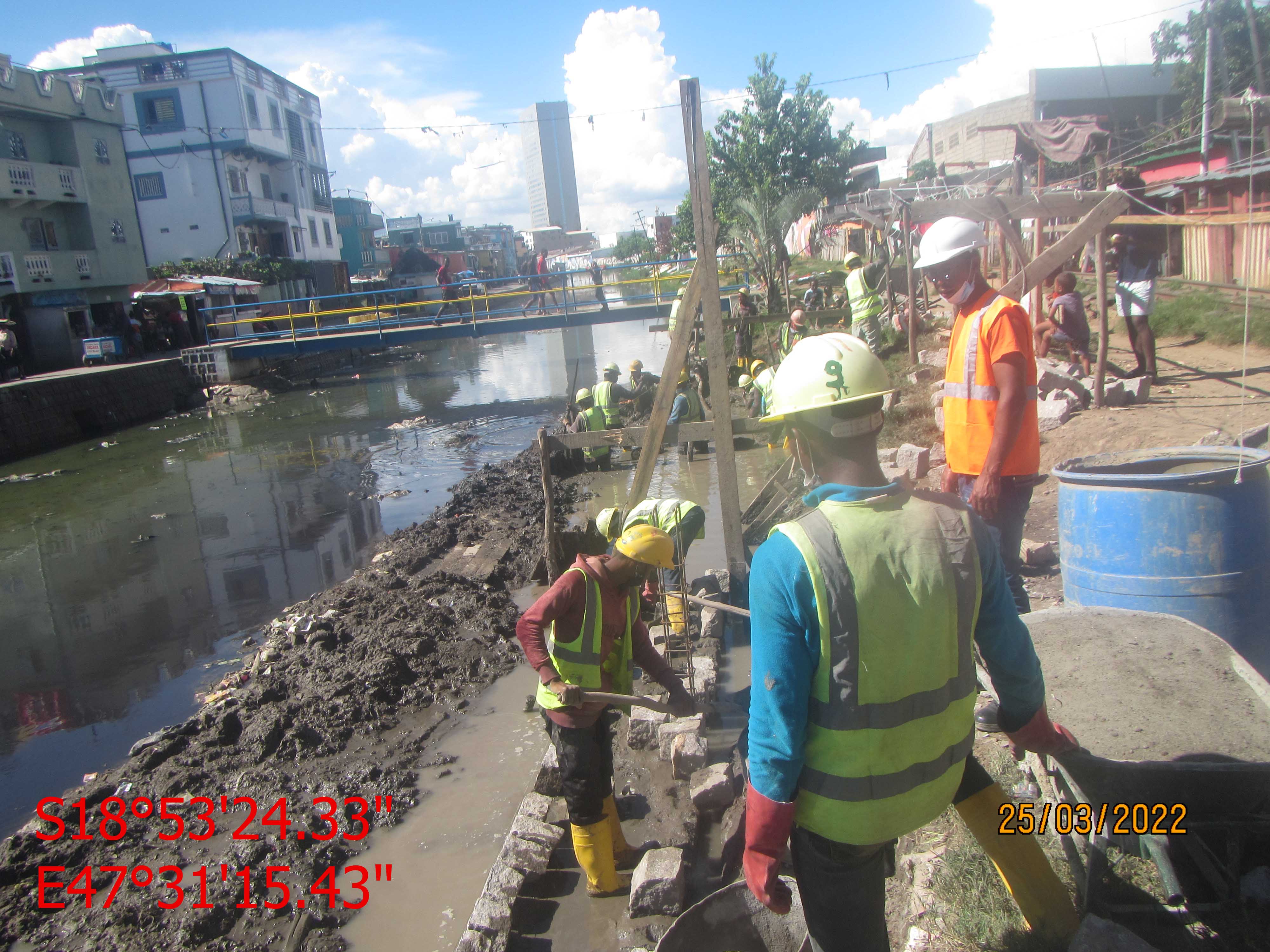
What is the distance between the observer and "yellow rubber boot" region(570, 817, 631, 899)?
10.9 ft

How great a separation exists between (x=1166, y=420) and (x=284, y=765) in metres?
7.23

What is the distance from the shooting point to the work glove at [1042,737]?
1.92 m

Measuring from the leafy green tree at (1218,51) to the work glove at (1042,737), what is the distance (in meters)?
25.1

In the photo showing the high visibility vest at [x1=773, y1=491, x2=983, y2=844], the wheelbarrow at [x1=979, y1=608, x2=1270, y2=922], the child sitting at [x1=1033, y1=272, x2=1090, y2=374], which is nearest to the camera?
the high visibility vest at [x1=773, y1=491, x2=983, y2=844]

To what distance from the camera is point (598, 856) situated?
3.34 metres

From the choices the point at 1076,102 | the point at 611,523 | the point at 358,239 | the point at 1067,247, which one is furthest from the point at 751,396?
the point at 358,239

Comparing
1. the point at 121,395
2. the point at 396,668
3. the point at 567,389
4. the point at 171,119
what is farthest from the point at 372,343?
the point at 171,119

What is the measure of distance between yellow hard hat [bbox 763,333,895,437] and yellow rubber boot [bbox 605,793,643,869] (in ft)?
7.67

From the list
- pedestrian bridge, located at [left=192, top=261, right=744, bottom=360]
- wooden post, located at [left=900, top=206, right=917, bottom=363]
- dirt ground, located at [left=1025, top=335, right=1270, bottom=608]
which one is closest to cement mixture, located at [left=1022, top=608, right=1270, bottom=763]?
dirt ground, located at [left=1025, top=335, right=1270, bottom=608]

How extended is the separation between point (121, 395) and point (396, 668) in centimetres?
2067

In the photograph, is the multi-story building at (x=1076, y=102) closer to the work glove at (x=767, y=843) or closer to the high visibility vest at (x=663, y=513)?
the high visibility vest at (x=663, y=513)

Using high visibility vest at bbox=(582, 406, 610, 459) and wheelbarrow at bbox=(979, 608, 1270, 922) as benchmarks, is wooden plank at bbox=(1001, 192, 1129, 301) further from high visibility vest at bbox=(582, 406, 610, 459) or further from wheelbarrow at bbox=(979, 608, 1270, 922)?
high visibility vest at bbox=(582, 406, 610, 459)

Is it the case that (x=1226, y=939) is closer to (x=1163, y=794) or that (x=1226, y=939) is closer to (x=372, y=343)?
(x=1163, y=794)

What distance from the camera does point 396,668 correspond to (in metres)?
5.86
